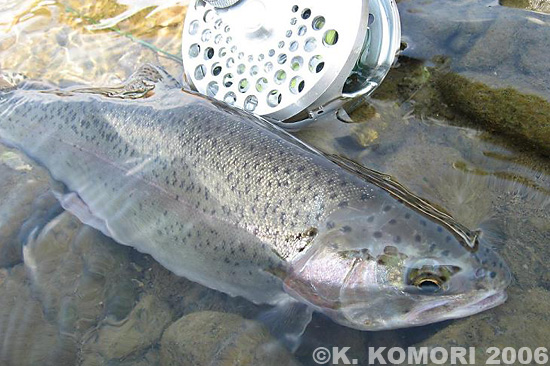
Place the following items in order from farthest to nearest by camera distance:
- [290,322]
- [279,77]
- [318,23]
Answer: [279,77]
[318,23]
[290,322]

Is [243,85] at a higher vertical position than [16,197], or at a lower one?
higher

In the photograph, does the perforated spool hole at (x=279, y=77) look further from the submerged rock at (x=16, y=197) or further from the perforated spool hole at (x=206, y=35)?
the submerged rock at (x=16, y=197)

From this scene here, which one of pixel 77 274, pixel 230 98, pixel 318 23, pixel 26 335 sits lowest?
pixel 26 335

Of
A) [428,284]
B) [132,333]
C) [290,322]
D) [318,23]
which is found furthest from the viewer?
[318,23]

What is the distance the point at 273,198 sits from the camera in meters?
2.51

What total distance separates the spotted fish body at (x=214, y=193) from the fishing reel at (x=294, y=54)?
32 cm

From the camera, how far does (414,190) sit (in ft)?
9.45

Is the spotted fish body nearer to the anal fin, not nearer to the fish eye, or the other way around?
the anal fin

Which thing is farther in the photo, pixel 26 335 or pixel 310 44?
pixel 310 44

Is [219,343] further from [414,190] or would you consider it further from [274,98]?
[274,98]

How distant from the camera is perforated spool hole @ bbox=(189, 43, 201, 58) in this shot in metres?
3.52

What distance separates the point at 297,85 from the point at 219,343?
1623 millimetres

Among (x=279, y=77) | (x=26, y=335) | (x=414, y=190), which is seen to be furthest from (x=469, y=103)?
(x=26, y=335)

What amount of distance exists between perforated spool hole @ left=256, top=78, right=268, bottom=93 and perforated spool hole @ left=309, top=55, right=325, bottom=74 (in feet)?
1.11
